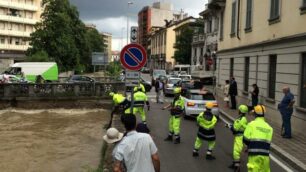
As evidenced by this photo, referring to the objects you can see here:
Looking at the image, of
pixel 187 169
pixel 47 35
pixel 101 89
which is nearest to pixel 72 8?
pixel 47 35

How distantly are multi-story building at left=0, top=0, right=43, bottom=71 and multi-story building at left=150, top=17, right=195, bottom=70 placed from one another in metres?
29.3

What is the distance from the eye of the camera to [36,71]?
5234 centimetres

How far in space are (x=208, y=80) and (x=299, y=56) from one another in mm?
34433

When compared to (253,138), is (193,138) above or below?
below

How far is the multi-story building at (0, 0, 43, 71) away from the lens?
290ft

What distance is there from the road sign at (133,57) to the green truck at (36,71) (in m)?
41.9

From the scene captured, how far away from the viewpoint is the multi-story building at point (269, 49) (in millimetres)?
17188

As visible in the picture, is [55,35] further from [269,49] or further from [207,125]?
[207,125]

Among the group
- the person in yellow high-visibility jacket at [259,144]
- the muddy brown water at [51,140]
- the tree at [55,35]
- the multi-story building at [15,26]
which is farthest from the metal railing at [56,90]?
the multi-story building at [15,26]

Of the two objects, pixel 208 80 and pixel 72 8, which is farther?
pixel 72 8

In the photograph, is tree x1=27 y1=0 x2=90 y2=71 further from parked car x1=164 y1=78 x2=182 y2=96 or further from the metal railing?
the metal railing

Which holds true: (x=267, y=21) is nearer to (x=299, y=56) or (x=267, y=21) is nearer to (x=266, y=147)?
(x=299, y=56)

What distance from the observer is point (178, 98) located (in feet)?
47.5

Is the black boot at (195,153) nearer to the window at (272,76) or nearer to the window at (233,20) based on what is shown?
the window at (272,76)
